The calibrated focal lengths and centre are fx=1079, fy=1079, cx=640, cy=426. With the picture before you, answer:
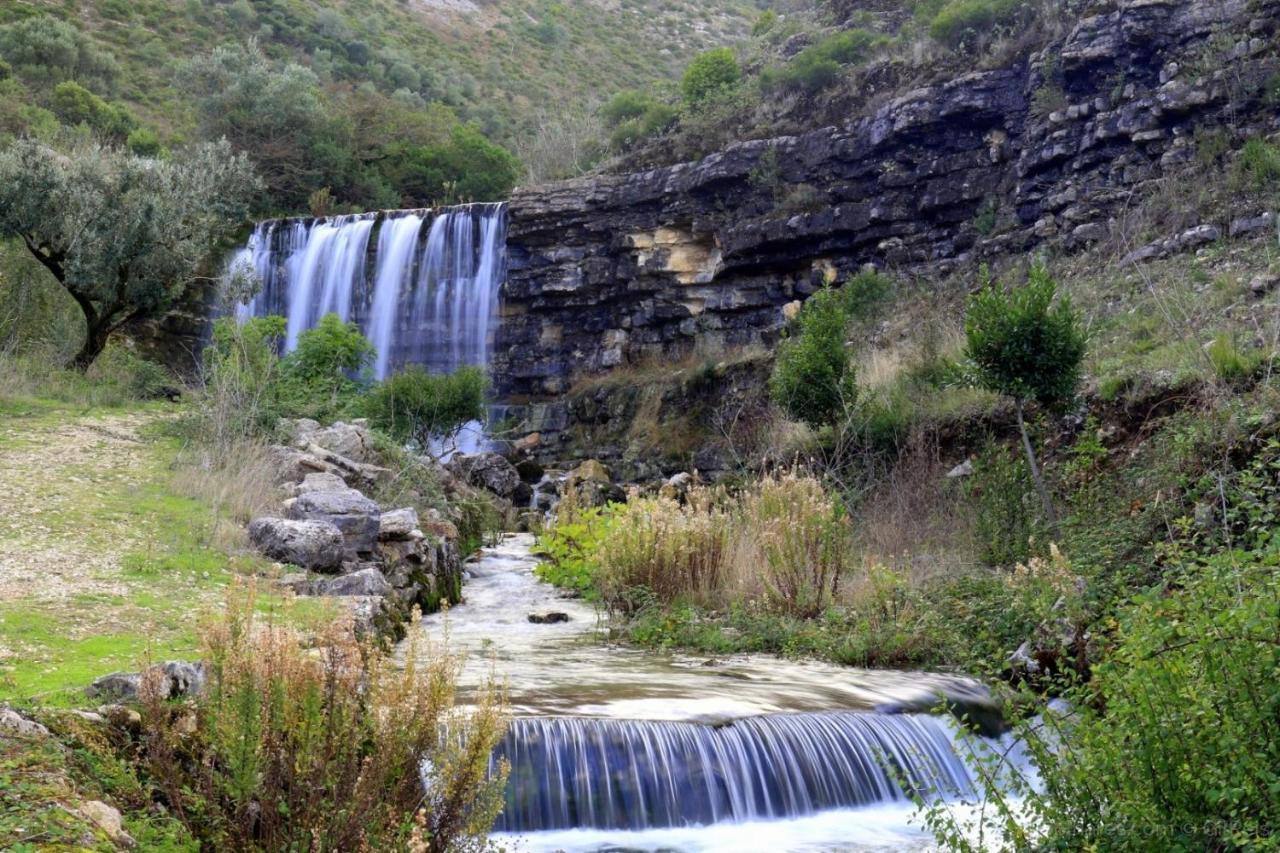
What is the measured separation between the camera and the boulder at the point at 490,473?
20516 millimetres

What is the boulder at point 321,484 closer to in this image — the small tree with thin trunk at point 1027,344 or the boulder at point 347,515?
the boulder at point 347,515

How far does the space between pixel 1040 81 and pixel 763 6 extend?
5049cm

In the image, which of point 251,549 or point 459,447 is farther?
point 459,447

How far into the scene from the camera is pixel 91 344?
18188mm

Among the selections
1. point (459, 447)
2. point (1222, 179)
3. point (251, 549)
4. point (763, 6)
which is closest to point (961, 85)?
point (1222, 179)

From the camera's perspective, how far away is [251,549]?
8.39 meters

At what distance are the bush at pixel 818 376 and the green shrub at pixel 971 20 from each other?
1240 centimetres

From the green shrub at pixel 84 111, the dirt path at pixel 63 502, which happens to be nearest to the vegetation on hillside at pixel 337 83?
the green shrub at pixel 84 111

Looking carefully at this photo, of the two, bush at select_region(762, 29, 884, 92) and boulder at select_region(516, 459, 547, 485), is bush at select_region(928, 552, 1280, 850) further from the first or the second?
bush at select_region(762, 29, 884, 92)

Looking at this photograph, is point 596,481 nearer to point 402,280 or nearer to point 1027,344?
point 402,280

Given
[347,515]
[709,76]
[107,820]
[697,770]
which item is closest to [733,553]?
[347,515]

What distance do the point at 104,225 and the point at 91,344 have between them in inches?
83.0

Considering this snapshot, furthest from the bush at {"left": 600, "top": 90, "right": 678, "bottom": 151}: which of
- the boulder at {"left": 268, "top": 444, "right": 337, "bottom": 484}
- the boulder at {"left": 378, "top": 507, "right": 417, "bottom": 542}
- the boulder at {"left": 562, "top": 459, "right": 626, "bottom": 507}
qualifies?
the boulder at {"left": 378, "top": 507, "right": 417, "bottom": 542}

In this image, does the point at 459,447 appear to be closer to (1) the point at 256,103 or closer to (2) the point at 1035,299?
(1) the point at 256,103
